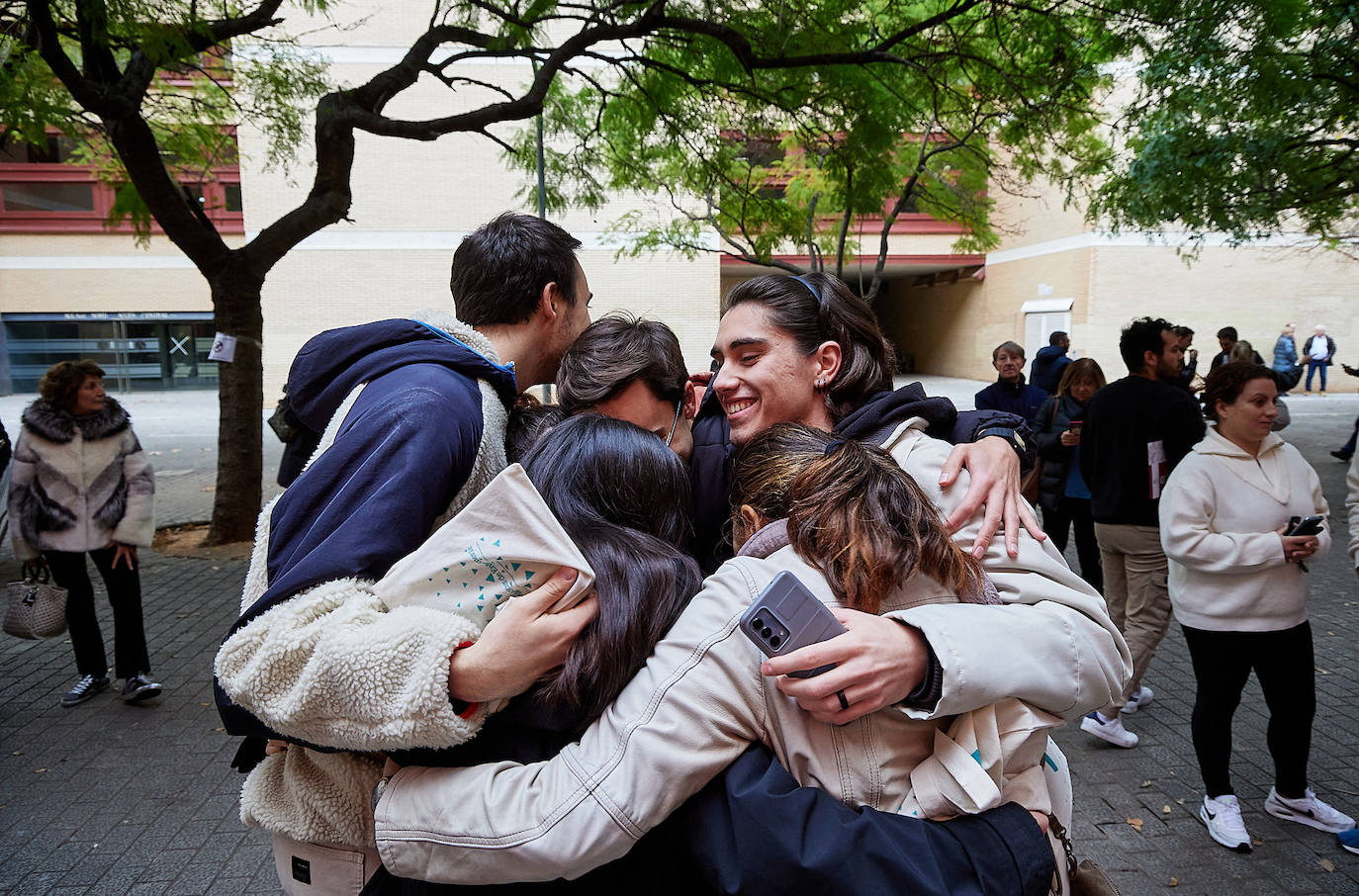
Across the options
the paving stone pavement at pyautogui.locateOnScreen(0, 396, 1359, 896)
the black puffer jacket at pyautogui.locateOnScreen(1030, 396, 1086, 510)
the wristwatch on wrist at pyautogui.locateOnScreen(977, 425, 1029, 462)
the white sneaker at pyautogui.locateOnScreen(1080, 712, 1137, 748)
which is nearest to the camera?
the wristwatch on wrist at pyautogui.locateOnScreen(977, 425, 1029, 462)

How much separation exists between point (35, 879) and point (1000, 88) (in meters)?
8.73

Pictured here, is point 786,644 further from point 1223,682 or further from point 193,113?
point 193,113

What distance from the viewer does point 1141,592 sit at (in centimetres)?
445

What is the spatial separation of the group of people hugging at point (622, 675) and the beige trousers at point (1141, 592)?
3302 mm

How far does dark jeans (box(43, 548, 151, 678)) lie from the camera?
475 cm

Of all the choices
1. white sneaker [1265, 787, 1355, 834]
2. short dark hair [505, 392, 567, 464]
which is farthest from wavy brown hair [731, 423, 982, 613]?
white sneaker [1265, 787, 1355, 834]

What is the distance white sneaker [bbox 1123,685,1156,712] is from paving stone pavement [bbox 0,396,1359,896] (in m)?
0.06

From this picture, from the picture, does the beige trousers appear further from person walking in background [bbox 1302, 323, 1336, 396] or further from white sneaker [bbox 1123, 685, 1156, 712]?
person walking in background [bbox 1302, 323, 1336, 396]

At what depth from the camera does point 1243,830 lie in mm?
3369

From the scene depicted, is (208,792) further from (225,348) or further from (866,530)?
(225,348)

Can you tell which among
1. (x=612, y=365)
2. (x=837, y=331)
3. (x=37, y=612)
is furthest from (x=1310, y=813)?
(x=37, y=612)

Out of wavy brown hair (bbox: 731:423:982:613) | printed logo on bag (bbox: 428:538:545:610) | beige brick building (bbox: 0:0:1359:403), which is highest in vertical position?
beige brick building (bbox: 0:0:1359:403)

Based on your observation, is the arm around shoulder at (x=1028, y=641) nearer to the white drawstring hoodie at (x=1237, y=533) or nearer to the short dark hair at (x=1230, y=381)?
the white drawstring hoodie at (x=1237, y=533)

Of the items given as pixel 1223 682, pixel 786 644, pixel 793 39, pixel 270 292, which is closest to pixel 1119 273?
pixel 793 39
